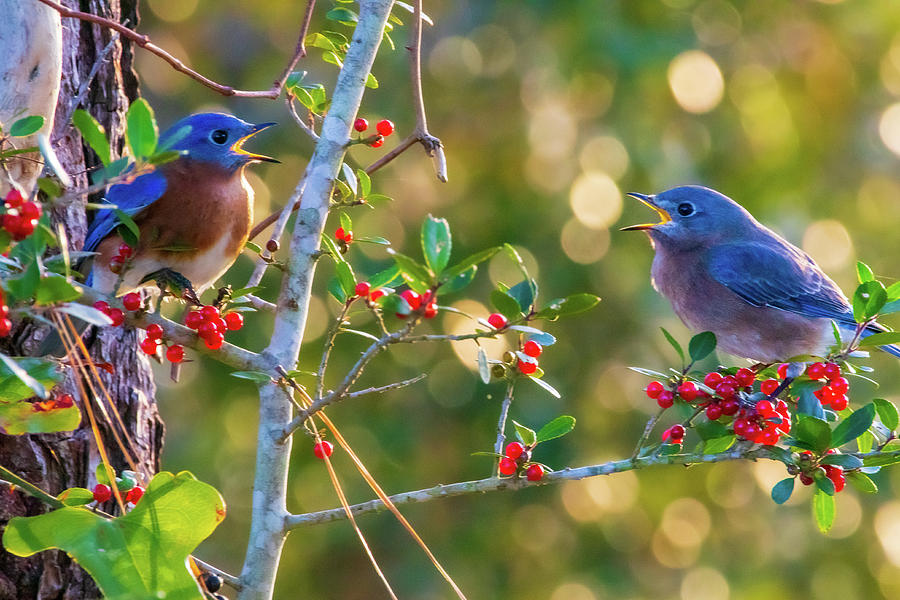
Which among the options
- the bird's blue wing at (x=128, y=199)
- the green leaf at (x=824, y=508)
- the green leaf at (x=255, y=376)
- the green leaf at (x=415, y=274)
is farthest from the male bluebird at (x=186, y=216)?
the green leaf at (x=824, y=508)

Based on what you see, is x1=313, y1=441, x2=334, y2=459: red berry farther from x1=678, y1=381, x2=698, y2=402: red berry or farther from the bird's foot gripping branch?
x1=678, y1=381, x2=698, y2=402: red berry

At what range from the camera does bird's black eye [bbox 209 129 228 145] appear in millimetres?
3471

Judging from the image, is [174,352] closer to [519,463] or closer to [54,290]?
[54,290]

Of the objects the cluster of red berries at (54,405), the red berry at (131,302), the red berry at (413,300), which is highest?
the red berry at (413,300)

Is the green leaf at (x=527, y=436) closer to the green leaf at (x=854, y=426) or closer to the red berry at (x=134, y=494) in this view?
the green leaf at (x=854, y=426)

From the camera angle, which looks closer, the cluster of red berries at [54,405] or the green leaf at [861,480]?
the cluster of red berries at [54,405]

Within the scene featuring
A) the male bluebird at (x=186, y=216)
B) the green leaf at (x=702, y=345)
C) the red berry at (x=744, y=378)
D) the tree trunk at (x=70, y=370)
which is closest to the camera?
the red berry at (x=744, y=378)

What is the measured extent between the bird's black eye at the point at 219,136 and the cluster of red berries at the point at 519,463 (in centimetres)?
165

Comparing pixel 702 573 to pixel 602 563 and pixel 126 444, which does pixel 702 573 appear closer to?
pixel 602 563

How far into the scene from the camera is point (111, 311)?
2254mm

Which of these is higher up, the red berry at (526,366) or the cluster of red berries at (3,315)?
the cluster of red berries at (3,315)

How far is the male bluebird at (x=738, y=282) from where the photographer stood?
13.6 ft

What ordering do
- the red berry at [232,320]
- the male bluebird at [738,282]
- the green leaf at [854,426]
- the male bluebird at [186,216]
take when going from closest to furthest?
the green leaf at [854,426]
the red berry at [232,320]
the male bluebird at [186,216]
the male bluebird at [738,282]

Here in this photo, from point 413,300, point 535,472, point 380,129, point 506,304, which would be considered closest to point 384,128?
point 380,129
